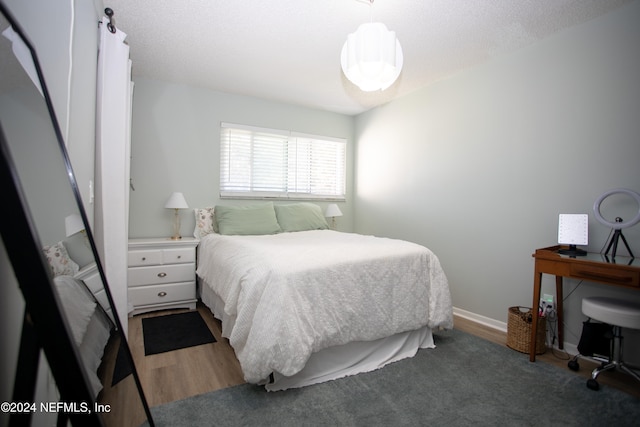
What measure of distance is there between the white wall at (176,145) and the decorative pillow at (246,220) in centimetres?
34

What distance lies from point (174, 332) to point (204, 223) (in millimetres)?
1273

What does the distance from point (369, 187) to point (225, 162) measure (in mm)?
1948

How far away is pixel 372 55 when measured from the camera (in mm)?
1761

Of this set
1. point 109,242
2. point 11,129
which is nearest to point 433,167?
point 109,242

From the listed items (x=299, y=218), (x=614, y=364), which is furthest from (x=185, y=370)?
(x=614, y=364)

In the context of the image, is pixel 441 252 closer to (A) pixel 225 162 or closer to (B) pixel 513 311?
(B) pixel 513 311

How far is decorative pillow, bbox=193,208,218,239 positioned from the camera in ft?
11.3

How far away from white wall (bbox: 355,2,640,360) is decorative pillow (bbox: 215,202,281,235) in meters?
1.54

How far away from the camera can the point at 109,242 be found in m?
1.83

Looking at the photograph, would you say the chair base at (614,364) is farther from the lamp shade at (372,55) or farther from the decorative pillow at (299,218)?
the decorative pillow at (299,218)

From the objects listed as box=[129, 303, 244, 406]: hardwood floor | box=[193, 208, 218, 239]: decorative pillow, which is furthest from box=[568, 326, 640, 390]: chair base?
box=[193, 208, 218, 239]: decorative pillow

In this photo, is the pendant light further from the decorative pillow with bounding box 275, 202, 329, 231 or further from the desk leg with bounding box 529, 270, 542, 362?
the decorative pillow with bounding box 275, 202, 329, 231

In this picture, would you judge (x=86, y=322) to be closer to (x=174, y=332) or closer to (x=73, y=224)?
(x=73, y=224)

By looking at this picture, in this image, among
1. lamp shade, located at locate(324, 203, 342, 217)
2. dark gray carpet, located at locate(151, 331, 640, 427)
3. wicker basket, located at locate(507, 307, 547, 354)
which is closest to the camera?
dark gray carpet, located at locate(151, 331, 640, 427)
